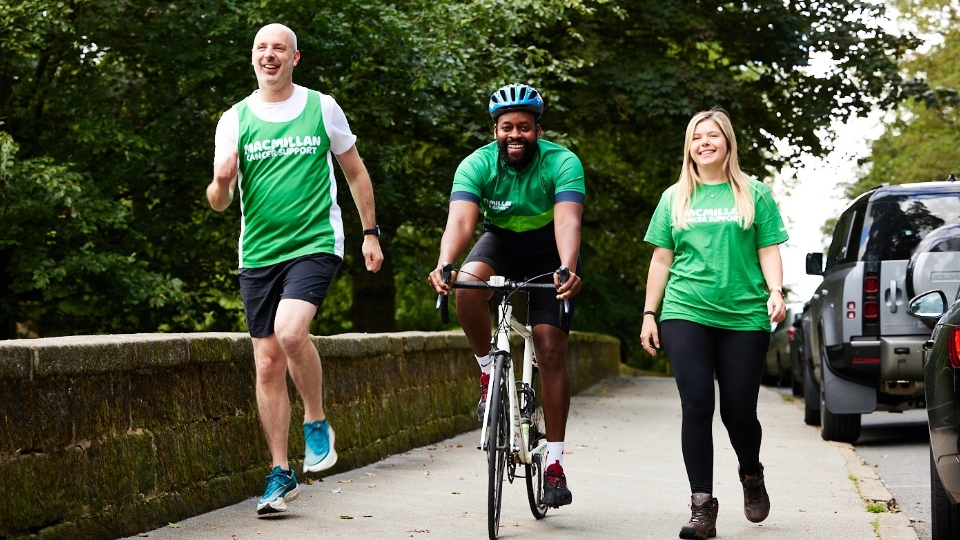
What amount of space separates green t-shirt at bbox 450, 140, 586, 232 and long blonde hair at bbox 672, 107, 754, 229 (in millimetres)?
435

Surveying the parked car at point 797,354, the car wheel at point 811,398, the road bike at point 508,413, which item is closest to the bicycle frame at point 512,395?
the road bike at point 508,413

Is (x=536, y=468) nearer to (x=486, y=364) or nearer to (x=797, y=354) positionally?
(x=486, y=364)

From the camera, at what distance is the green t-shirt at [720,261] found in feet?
19.4

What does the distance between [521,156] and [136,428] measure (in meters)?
2.00

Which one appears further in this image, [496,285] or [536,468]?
[536,468]

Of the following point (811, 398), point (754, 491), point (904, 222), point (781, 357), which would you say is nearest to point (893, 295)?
point (904, 222)

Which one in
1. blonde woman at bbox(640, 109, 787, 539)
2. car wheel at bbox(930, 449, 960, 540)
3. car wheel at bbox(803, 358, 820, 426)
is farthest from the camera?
car wheel at bbox(803, 358, 820, 426)

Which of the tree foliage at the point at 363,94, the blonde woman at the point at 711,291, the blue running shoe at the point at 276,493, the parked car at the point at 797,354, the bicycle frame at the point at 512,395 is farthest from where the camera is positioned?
the parked car at the point at 797,354

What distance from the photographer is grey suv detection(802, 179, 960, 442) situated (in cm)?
1038

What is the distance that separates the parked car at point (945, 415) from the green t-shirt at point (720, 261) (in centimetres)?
67

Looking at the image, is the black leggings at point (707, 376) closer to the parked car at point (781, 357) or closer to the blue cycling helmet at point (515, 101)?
the blue cycling helmet at point (515, 101)

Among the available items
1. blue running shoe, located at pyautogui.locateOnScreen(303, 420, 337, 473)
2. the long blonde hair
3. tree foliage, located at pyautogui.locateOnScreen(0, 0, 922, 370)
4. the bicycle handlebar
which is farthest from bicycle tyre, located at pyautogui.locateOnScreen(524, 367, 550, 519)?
tree foliage, located at pyautogui.locateOnScreen(0, 0, 922, 370)

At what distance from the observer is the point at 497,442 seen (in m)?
5.59

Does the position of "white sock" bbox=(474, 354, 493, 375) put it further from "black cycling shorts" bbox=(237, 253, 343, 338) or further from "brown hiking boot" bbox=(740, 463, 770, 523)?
"brown hiking boot" bbox=(740, 463, 770, 523)
